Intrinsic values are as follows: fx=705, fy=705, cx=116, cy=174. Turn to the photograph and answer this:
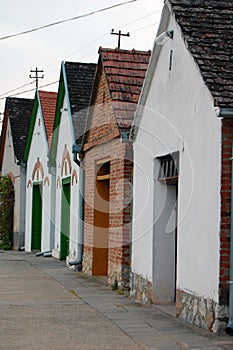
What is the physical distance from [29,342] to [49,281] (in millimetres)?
6718

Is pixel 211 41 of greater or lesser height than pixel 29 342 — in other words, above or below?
above

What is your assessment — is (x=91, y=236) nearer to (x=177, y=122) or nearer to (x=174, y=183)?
(x=174, y=183)

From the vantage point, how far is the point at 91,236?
1656 centimetres

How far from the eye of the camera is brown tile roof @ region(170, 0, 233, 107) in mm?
9195

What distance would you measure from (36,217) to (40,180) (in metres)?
1.71

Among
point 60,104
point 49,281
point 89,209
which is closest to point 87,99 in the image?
point 60,104

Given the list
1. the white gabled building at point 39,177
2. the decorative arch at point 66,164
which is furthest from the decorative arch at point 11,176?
the decorative arch at point 66,164

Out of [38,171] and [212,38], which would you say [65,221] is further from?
[212,38]

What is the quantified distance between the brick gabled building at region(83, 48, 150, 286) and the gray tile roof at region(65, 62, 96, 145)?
156 cm

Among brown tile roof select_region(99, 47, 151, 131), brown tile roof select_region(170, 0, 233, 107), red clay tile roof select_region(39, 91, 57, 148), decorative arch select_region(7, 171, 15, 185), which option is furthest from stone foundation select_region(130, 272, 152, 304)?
decorative arch select_region(7, 171, 15, 185)

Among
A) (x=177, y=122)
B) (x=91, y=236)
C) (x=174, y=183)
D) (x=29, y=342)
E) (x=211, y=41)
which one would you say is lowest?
(x=29, y=342)

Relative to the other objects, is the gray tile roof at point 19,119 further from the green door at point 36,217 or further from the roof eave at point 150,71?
the roof eave at point 150,71

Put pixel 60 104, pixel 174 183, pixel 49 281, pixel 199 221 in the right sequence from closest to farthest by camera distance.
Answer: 1. pixel 199 221
2. pixel 174 183
3. pixel 49 281
4. pixel 60 104

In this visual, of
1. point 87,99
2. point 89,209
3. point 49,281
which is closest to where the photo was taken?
point 49,281
